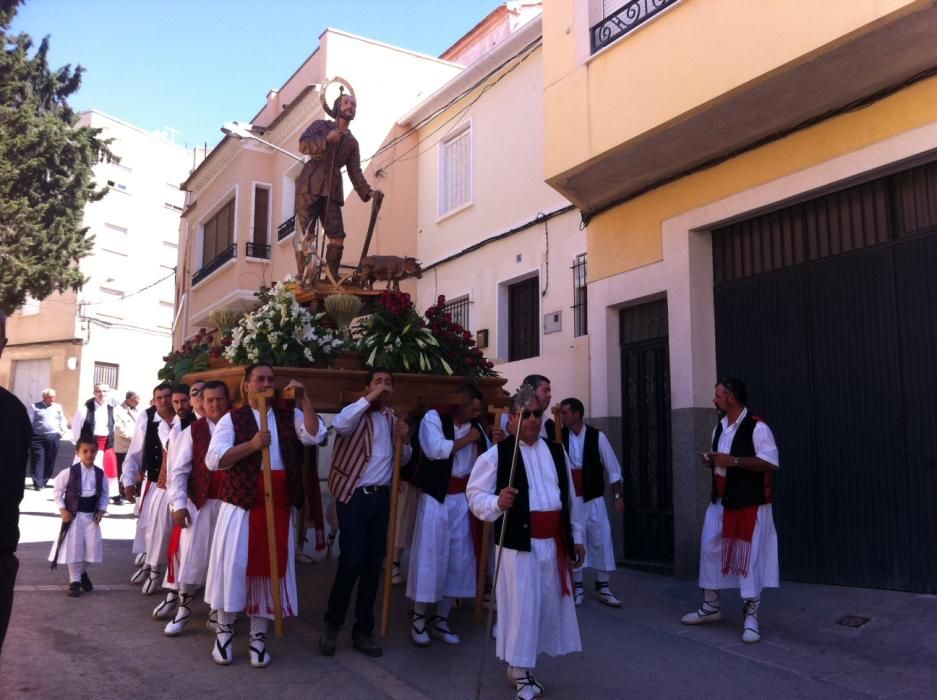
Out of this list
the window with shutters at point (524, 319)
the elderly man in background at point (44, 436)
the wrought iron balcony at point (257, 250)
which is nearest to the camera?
the window with shutters at point (524, 319)

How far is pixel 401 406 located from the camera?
6480 millimetres

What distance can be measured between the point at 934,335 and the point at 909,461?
0.94m

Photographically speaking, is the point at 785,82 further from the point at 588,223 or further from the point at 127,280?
the point at 127,280

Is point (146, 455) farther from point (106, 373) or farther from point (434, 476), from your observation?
point (106, 373)

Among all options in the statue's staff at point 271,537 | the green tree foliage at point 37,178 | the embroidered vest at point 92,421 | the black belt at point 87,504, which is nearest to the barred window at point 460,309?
the embroidered vest at point 92,421

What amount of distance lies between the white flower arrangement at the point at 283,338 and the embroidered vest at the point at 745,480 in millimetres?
2943

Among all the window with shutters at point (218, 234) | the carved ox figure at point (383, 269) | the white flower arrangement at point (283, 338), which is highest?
the window with shutters at point (218, 234)

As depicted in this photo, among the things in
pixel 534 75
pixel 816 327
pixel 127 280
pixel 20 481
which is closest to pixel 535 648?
pixel 20 481

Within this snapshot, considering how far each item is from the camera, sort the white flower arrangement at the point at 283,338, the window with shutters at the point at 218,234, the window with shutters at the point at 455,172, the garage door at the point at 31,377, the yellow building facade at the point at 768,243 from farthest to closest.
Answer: the garage door at the point at 31,377 < the window with shutters at the point at 218,234 < the window with shutters at the point at 455,172 < the yellow building facade at the point at 768,243 < the white flower arrangement at the point at 283,338

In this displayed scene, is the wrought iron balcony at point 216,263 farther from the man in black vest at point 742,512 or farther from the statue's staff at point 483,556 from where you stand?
the man in black vest at point 742,512

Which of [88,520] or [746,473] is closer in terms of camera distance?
[746,473]

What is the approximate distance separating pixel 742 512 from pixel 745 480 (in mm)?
221

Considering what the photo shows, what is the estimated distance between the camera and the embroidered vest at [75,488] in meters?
7.26

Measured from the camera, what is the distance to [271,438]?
562 centimetres
